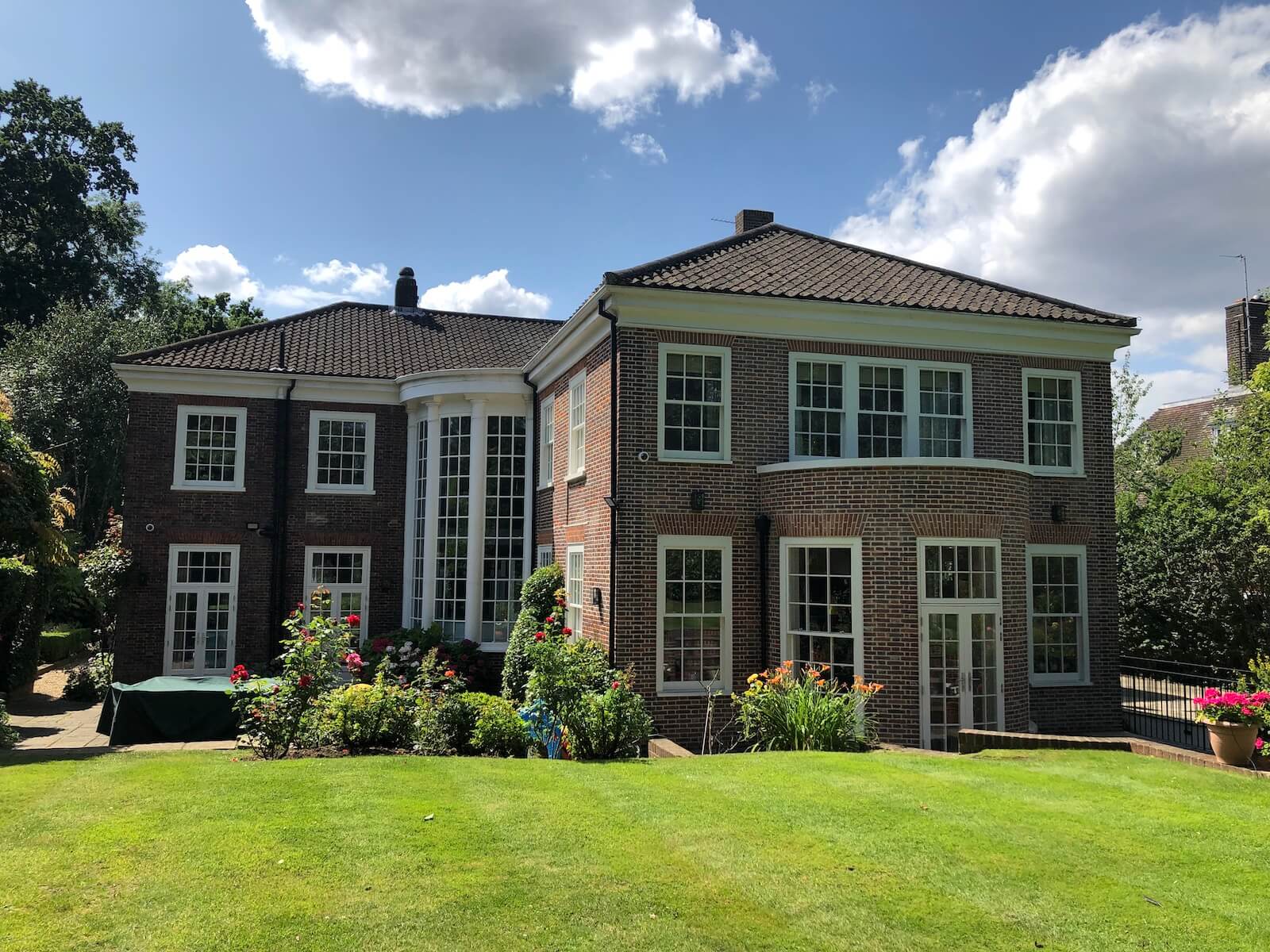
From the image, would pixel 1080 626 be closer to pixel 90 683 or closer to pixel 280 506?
pixel 280 506

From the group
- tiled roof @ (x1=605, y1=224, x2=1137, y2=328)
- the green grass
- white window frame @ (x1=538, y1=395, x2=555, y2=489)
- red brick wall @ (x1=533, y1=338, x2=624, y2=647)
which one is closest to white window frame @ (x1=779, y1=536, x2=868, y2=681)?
red brick wall @ (x1=533, y1=338, x2=624, y2=647)

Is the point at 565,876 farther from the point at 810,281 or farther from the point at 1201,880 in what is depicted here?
the point at 810,281

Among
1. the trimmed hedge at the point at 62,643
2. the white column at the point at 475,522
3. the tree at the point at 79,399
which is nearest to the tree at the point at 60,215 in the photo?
the tree at the point at 79,399

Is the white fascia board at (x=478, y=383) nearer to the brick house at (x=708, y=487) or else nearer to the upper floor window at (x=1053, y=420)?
the brick house at (x=708, y=487)

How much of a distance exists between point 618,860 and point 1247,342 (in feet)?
120

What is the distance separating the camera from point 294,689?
10711 millimetres

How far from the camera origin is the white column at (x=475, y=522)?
19219 millimetres

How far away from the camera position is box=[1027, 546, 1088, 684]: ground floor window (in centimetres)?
1542

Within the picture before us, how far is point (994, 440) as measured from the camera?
51.4 ft

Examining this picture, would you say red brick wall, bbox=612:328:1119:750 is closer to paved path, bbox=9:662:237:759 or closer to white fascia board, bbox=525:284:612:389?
white fascia board, bbox=525:284:612:389

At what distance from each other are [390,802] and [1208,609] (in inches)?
824

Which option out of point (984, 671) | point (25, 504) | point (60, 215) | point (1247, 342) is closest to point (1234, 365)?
point (1247, 342)

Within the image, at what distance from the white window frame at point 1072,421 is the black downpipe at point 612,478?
305 inches

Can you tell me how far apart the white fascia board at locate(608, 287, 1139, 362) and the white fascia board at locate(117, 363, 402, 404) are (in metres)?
9.91
